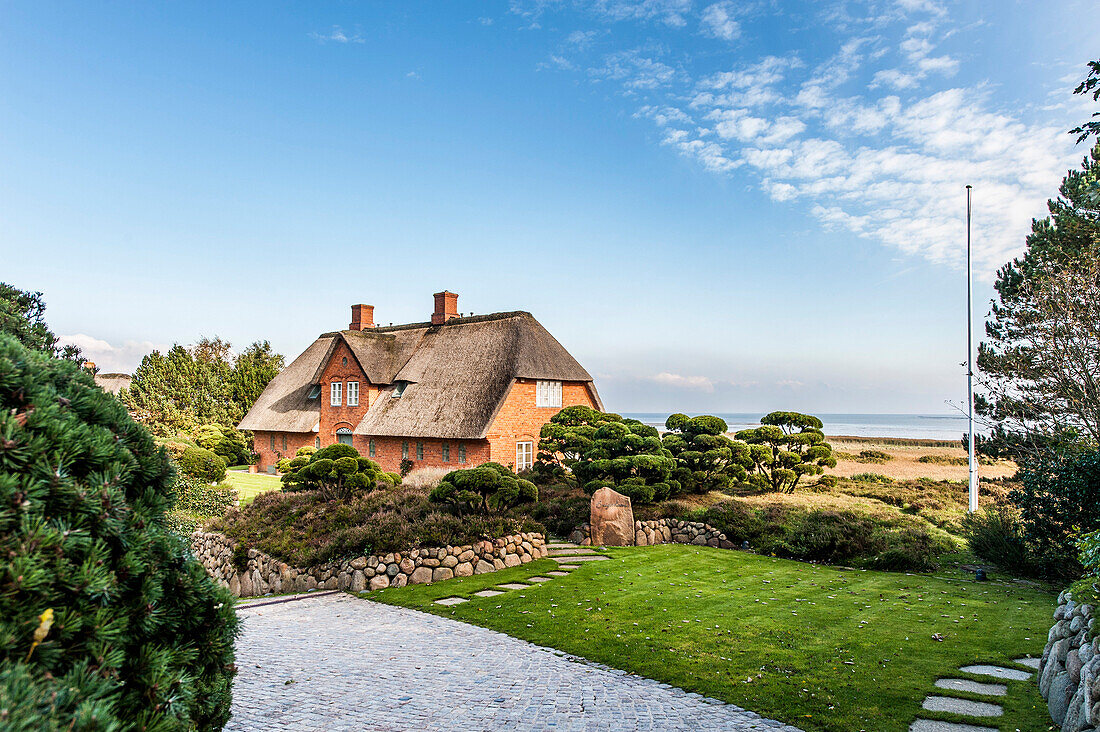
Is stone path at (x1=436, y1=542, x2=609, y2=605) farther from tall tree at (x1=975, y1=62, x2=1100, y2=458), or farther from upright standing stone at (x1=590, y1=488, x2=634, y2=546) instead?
tall tree at (x1=975, y1=62, x2=1100, y2=458)

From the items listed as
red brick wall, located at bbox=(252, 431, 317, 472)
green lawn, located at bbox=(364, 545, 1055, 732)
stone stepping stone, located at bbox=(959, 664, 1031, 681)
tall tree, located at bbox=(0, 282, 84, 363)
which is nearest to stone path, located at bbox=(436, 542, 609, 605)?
green lawn, located at bbox=(364, 545, 1055, 732)

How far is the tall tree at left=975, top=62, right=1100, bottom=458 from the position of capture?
11570 millimetres

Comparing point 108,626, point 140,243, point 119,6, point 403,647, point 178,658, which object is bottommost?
point 403,647

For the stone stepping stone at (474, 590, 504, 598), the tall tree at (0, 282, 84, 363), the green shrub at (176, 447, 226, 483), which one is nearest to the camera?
the tall tree at (0, 282, 84, 363)

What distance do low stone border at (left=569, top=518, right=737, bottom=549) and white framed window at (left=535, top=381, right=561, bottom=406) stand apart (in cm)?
1112

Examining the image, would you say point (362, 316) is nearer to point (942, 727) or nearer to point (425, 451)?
point (425, 451)

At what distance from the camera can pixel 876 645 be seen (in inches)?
276

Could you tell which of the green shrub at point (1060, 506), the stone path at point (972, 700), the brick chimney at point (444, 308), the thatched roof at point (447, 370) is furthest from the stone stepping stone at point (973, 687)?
the brick chimney at point (444, 308)

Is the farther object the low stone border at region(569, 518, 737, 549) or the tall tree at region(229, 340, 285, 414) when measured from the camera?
the tall tree at region(229, 340, 285, 414)

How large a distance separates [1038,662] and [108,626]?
8508mm

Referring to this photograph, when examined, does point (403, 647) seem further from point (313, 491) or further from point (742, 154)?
point (742, 154)

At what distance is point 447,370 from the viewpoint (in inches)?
1039

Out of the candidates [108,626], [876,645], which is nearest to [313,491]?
[876,645]

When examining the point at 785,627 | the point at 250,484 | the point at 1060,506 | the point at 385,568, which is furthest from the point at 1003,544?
the point at 250,484
